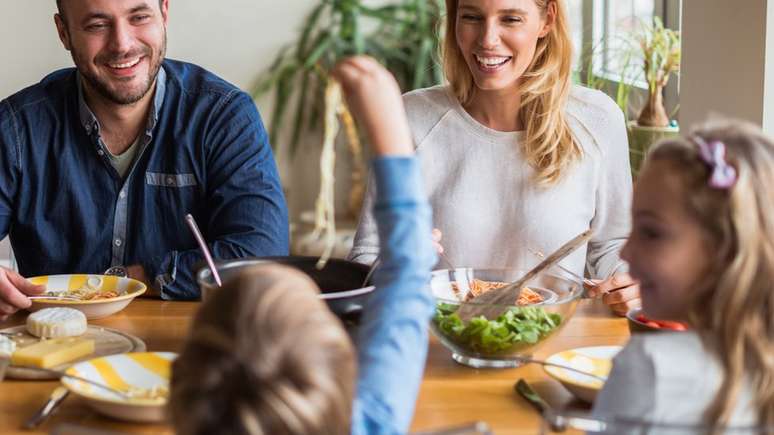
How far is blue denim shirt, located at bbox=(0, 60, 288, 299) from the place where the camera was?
2527mm

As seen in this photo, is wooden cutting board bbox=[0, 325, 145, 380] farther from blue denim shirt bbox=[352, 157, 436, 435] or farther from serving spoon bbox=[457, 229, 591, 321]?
blue denim shirt bbox=[352, 157, 436, 435]

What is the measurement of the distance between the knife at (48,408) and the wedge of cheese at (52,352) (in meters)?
0.11

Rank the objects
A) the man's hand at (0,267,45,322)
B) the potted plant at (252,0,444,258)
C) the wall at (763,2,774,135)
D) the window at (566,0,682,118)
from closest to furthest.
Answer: the man's hand at (0,267,45,322) < the wall at (763,2,774,135) < the window at (566,0,682,118) < the potted plant at (252,0,444,258)

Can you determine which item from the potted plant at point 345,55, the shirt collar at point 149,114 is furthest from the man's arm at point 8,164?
the potted plant at point 345,55

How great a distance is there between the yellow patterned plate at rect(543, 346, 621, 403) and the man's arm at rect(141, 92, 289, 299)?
3.02 ft

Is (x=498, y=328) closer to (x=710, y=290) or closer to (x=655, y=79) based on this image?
(x=710, y=290)

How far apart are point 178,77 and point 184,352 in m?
1.79

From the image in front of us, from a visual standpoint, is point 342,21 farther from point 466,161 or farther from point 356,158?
point 466,161

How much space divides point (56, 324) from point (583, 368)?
0.86 m

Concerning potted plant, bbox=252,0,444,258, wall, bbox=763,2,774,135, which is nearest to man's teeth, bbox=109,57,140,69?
wall, bbox=763,2,774,135

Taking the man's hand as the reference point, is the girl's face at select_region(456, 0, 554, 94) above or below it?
above

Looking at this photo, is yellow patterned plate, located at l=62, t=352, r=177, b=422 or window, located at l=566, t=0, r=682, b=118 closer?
yellow patterned plate, located at l=62, t=352, r=177, b=422

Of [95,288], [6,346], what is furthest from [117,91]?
[6,346]

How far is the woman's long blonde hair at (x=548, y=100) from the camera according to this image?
2.43 metres
